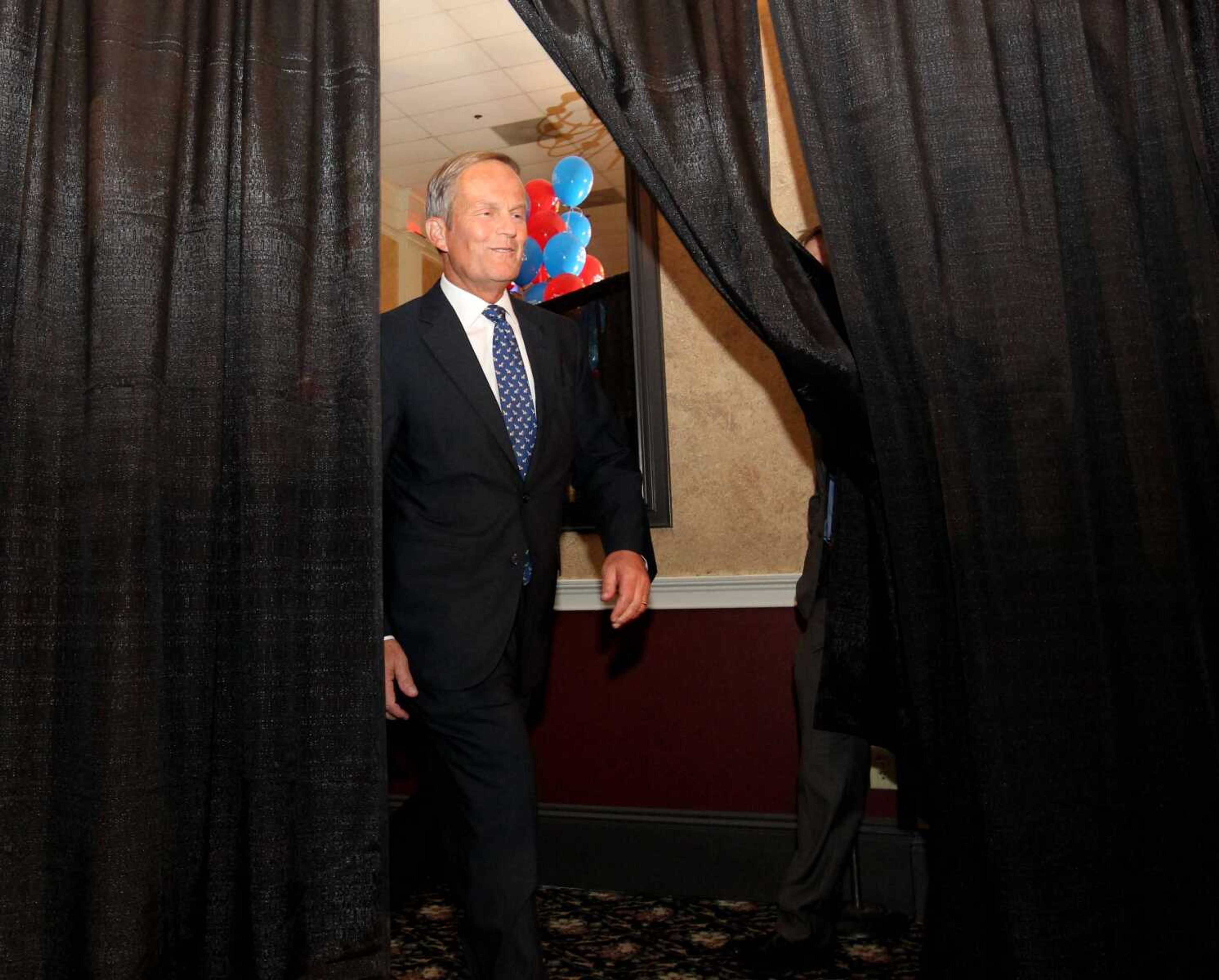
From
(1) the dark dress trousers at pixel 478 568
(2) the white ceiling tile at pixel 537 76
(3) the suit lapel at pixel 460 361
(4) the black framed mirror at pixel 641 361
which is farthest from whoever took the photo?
(2) the white ceiling tile at pixel 537 76

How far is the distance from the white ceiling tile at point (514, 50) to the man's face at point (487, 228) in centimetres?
406

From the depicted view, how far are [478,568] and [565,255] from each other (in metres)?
2.16

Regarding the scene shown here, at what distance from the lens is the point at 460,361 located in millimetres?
2250

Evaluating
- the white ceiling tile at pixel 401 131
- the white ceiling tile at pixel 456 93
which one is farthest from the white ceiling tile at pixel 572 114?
the white ceiling tile at pixel 401 131

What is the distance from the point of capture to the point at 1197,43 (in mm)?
1938

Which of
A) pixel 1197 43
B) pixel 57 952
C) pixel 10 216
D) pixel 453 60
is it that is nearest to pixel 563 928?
pixel 57 952

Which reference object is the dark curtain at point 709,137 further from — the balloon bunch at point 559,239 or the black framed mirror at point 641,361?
the balloon bunch at point 559,239

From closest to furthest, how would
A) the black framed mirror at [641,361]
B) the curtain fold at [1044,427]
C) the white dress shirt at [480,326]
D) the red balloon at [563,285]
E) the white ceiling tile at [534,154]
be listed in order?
the curtain fold at [1044,427], the white dress shirt at [480,326], the black framed mirror at [641,361], the red balloon at [563,285], the white ceiling tile at [534,154]

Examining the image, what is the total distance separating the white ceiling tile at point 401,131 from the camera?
7.50m

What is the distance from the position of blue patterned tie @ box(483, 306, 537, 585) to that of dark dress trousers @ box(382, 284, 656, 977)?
2 centimetres

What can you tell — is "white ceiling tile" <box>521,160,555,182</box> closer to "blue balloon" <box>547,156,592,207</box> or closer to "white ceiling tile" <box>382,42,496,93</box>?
"white ceiling tile" <box>382,42,496,93</box>

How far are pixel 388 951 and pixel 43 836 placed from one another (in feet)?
1.92

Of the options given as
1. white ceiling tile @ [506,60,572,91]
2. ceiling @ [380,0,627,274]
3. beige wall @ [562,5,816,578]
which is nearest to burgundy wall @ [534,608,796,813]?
beige wall @ [562,5,816,578]

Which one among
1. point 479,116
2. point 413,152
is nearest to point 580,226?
point 479,116
